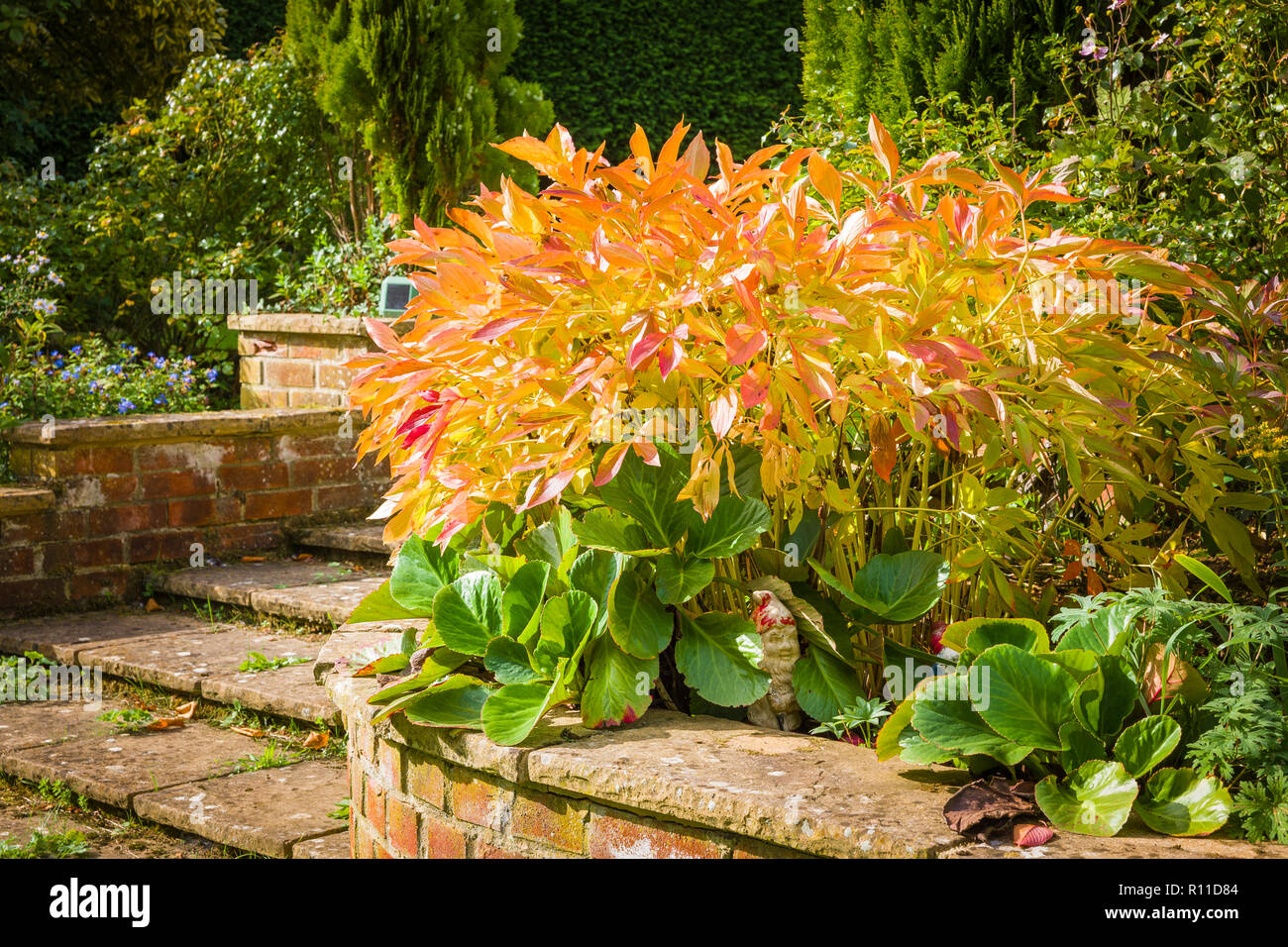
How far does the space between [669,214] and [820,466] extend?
50cm

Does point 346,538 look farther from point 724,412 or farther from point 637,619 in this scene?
point 724,412

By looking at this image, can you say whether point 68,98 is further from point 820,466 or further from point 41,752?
point 820,466

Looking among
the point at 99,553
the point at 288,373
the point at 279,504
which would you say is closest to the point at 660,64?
the point at 288,373

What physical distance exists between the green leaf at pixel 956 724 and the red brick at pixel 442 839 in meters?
0.73

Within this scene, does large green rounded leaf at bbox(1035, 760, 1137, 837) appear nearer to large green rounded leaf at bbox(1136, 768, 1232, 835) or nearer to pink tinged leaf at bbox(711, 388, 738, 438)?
large green rounded leaf at bbox(1136, 768, 1232, 835)

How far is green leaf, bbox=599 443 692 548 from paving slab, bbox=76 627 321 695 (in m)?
2.03

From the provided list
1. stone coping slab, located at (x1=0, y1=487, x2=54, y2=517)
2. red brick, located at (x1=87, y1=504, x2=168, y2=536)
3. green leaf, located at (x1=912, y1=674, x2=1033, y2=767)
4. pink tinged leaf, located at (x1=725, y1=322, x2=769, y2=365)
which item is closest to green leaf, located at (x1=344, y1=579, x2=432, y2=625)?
pink tinged leaf, located at (x1=725, y1=322, x2=769, y2=365)

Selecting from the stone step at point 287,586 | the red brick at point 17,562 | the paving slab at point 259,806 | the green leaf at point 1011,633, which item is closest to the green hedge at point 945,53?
the green leaf at point 1011,633

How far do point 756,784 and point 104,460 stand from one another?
11.2ft

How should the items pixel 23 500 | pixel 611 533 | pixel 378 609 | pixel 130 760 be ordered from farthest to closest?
pixel 23 500 < pixel 130 760 < pixel 378 609 < pixel 611 533

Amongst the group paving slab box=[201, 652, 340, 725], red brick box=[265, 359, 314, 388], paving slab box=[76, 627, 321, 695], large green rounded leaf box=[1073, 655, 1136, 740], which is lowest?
paving slab box=[201, 652, 340, 725]

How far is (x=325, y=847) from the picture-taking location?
249cm

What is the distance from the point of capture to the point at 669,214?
196cm

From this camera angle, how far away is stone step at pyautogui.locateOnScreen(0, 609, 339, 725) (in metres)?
3.35
